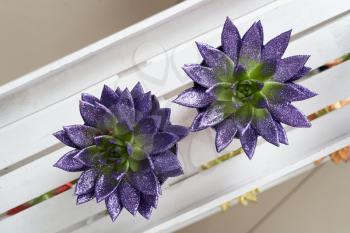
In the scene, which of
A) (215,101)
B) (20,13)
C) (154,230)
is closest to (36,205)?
(154,230)

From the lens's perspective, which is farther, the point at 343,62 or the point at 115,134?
the point at 343,62

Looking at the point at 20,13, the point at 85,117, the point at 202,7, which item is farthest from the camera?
the point at 20,13

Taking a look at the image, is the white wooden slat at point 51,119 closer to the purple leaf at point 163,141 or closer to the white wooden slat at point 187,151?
the white wooden slat at point 187,151

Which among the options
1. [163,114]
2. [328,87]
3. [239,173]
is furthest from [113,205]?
[328,87]

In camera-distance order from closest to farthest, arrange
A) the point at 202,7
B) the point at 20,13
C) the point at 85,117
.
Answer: the point at 85,117, the point at 202,7, the point at 20,13

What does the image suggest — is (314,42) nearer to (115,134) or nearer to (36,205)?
(115,134)

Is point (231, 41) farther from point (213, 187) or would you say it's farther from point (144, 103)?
point (213, 187)

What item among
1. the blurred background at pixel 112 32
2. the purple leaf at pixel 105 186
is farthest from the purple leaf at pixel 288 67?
the blurred background at pixel 112 32
